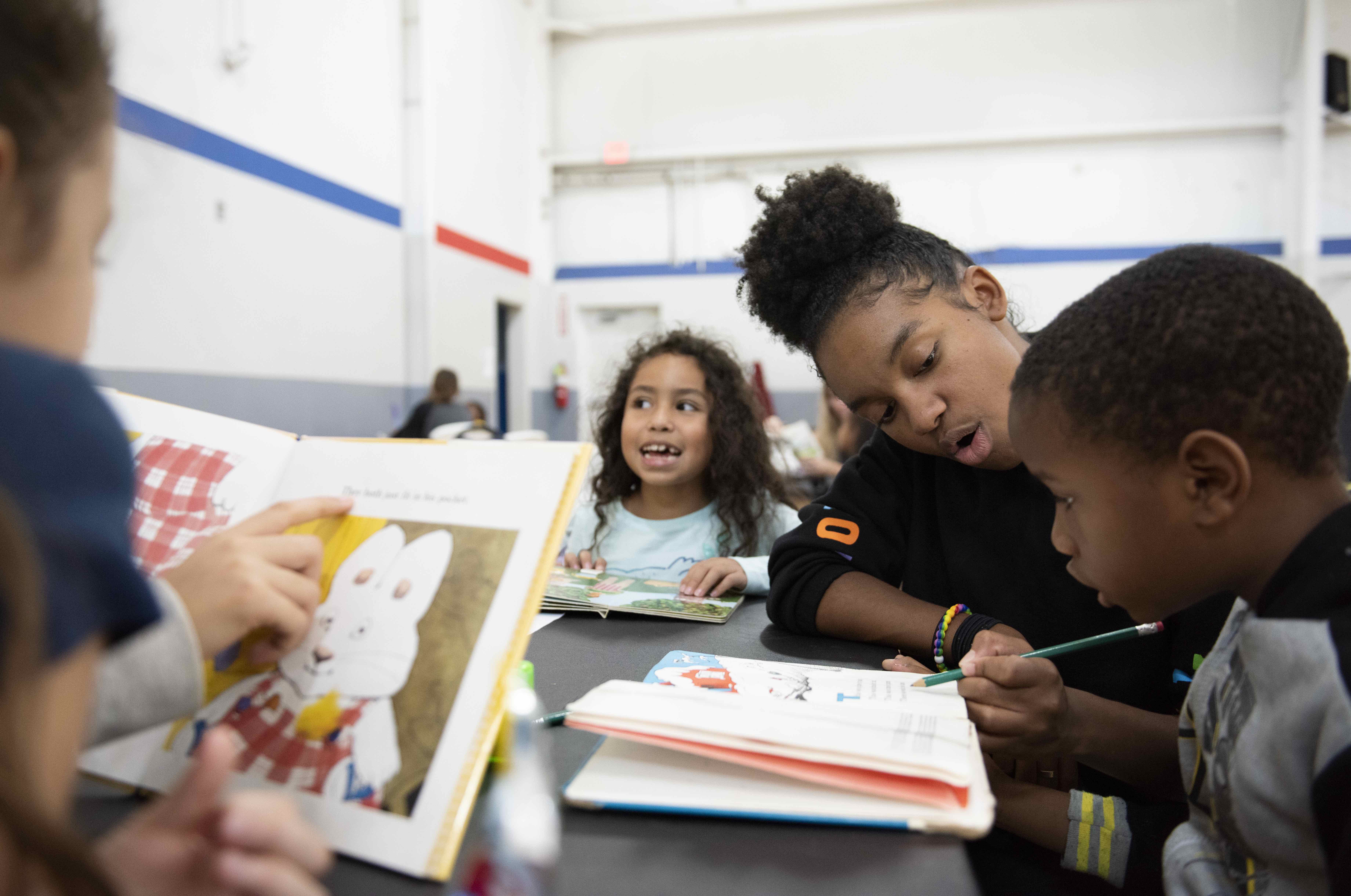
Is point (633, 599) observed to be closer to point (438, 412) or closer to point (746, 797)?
point (746, 797)

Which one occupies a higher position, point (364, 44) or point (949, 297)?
point (364, 44)

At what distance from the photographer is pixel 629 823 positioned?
509 millimetres

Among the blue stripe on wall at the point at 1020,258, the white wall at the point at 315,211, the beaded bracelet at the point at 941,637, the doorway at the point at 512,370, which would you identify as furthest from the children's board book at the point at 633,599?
the doorway at the point at 512,370

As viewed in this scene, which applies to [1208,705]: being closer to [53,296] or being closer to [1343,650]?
[1343,650]

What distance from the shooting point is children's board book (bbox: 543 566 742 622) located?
1.10 meters

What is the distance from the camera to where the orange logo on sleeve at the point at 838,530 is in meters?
1.15

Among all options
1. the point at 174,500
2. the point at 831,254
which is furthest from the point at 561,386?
the point at 174,500

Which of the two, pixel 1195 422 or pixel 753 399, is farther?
pixel 753 399

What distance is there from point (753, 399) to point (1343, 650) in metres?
1.53

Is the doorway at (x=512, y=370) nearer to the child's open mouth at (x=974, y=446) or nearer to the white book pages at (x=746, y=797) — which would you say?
the child's open mouth at (x=974, y=446)

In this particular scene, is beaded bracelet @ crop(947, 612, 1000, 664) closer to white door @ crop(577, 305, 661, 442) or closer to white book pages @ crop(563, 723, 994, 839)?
white book pages @ crop(563, 723, 994, 839)

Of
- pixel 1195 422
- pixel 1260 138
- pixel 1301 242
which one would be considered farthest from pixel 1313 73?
pixel 1195 422

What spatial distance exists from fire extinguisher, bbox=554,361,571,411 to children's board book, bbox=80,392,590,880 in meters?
7.30

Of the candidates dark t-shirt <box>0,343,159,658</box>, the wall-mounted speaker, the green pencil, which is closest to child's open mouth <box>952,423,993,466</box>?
the green pencil
